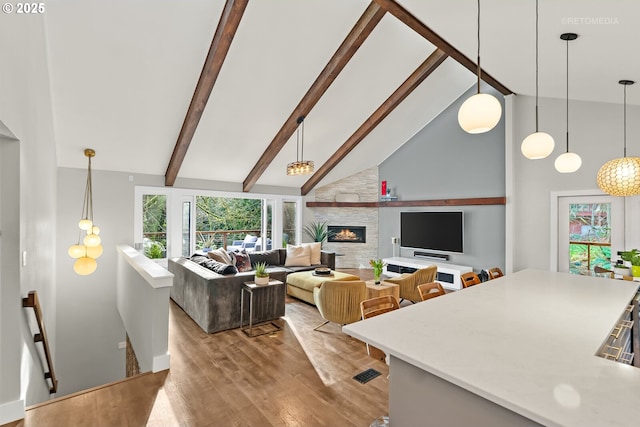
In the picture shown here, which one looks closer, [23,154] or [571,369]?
[571,369]

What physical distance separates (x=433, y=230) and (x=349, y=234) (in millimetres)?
2286

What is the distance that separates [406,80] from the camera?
5.63 meters

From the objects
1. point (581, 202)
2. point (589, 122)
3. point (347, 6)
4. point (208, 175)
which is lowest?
point (581, 202)

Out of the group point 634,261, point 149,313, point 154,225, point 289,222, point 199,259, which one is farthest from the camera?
point 289,222


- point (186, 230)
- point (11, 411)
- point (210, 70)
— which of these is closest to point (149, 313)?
point (11, 411)

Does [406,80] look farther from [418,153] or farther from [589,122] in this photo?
[589,122]

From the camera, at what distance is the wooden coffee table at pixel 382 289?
4.34 meters

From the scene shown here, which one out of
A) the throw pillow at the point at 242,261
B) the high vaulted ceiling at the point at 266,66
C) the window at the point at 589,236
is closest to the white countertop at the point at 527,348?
the high vaulted ceiling at the point at 266,66

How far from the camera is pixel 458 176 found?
673 cm

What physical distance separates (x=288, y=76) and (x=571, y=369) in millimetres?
4598

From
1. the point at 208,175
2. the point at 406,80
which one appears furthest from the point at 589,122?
the point at 208,175

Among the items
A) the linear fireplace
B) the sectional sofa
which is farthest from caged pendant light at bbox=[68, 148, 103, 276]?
the linear fireplace

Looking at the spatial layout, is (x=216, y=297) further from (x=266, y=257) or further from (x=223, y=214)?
(x=223, y=214)

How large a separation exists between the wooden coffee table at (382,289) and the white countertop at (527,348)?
191 centimetres
